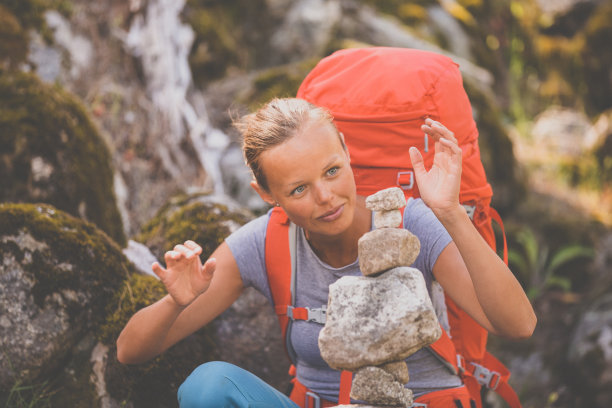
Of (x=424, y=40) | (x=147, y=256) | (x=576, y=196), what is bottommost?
(x=576, y=196)

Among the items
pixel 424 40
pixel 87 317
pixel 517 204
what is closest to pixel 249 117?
pixel 87 317

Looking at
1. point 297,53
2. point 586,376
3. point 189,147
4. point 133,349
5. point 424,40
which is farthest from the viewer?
point 424,40

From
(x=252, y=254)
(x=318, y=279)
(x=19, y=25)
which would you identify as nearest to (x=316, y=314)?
(x=318, y=279)

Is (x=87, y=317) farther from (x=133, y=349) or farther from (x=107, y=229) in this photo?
(x=107, y=229)

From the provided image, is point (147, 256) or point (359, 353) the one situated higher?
point (359, 353)

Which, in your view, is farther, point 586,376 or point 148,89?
point 148,89

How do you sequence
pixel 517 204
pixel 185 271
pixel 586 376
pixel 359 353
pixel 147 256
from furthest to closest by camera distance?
pixel 517 204, pixel 586 376, pixel 147 256, pixel 185 271, pixel 359 353

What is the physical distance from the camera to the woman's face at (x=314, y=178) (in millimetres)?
2842

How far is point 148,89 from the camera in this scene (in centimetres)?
732

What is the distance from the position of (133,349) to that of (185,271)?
0.67 metres

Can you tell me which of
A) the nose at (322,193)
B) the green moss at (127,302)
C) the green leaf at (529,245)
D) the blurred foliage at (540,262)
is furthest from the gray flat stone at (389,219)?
the green leaf at (529,245)

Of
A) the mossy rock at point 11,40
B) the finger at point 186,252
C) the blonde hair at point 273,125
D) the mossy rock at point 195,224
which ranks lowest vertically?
the mossy rock at point 195,224

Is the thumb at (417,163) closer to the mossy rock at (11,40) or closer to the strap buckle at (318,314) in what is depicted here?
the strap buckle at (318,314)

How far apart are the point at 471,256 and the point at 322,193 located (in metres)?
0.77
